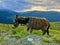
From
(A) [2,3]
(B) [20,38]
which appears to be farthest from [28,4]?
(B) [20,38]

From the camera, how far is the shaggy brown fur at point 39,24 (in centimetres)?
560

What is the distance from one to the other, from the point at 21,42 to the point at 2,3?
1.72 meters

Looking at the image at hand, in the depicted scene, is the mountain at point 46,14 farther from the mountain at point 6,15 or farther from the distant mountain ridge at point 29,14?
the mountain at point 6,15

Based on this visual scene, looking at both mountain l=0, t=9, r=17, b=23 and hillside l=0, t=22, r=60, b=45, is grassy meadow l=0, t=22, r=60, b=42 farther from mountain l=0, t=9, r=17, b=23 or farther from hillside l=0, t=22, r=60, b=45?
mountain l=0, t=9, r=17, b=23

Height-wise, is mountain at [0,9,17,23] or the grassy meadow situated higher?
mountain at [0,9,17,23]

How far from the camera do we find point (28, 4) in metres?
6.42

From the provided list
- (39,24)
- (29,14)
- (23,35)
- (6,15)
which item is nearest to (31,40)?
(23,35)

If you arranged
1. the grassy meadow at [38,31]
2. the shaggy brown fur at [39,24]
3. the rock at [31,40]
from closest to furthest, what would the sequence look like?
the rock at [31,40], the grassy meadow at [38,31], the shaggy brown fur at [39,24]

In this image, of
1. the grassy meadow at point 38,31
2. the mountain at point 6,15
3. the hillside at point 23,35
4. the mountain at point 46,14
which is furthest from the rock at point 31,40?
the mountain at point 6,15

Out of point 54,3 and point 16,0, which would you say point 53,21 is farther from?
point 16,0

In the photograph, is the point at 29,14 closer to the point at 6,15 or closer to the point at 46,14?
the point at 46,14

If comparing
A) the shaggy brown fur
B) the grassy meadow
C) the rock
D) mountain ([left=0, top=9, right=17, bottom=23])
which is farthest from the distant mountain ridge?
the rock

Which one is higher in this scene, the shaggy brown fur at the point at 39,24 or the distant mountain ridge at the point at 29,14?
the distant mountain ridge at the point at 29,14

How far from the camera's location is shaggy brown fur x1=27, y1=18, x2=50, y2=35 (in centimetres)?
560
